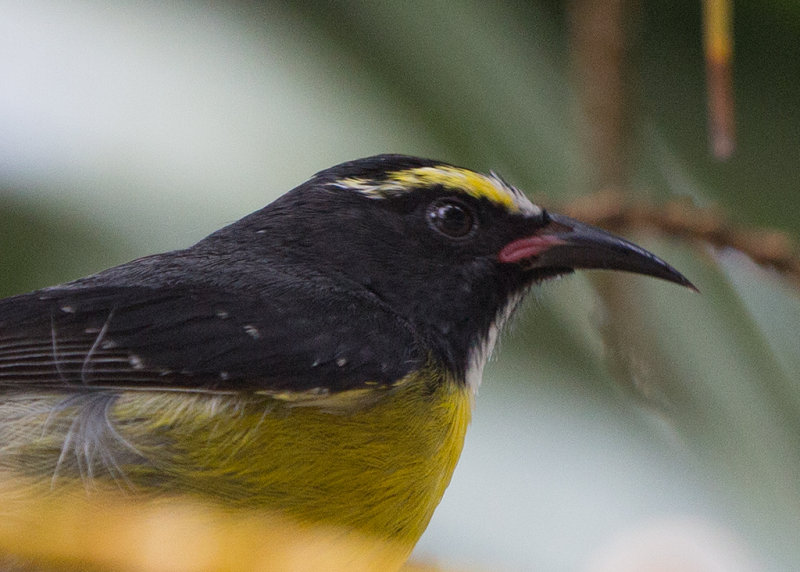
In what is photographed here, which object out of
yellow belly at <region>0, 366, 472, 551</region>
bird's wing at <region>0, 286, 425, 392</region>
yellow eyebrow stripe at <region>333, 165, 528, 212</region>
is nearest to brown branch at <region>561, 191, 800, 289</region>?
yellow eyebrow stripe at <region>333, 165, 528, 212</region>

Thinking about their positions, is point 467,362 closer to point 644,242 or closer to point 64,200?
point 644,242

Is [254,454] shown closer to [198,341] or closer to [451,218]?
[198,341]

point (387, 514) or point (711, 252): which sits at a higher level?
point (711, 252)

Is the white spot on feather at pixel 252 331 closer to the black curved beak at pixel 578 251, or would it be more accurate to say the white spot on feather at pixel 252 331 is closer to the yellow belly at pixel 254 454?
the yellow belly at pixel 254 454

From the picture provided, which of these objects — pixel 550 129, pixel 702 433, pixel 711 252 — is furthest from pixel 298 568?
pixel 550 129

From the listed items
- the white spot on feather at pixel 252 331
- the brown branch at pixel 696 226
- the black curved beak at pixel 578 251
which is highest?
the brown branch at pixel 696 226

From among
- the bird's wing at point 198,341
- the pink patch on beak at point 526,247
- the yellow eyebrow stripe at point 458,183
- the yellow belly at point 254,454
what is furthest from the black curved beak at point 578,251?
the yellow belly at point 254,454

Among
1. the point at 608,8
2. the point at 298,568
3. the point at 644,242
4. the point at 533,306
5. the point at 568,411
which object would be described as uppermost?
the point at 608,8

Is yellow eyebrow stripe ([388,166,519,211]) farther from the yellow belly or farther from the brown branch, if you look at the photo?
the yellow belly
